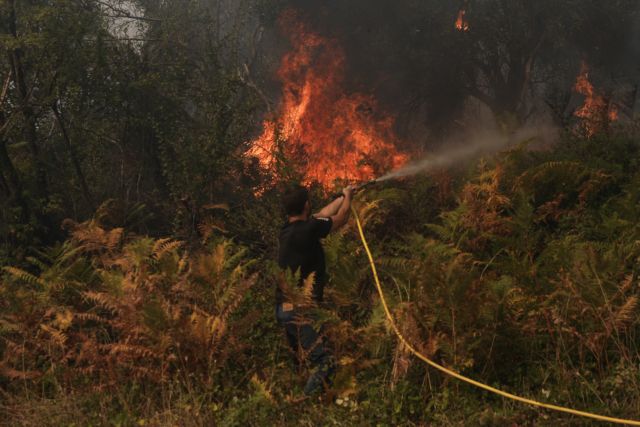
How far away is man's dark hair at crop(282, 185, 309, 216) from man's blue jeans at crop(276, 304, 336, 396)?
94 cm

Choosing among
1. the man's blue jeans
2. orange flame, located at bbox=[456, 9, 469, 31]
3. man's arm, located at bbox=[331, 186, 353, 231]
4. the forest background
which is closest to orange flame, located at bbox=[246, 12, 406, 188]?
the forest background

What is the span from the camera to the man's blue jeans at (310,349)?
5.37 metres

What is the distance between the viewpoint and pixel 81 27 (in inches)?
455

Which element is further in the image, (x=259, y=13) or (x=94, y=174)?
(x=259, y=13)

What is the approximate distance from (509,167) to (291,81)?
31.2 feet

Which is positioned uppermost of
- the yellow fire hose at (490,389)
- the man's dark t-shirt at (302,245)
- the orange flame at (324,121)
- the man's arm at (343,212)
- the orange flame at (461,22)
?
the orange flame at (461,22)

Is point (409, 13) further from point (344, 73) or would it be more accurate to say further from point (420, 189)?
point (420, 189)

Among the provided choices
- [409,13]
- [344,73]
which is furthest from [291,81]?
[409,13]

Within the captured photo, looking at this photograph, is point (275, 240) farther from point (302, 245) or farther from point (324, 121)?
point (324, 121)

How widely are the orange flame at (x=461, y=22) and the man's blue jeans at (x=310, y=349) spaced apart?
52.4ft

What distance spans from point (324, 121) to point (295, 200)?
1113cm

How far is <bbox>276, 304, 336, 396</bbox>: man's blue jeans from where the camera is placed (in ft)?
17.6

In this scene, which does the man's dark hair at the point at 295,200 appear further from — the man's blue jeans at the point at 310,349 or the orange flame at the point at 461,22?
the orange flame at the point at 461,22

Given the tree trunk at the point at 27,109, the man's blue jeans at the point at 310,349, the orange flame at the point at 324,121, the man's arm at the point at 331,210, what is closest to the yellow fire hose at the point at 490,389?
the man's blue jeans at the point at 310,349
